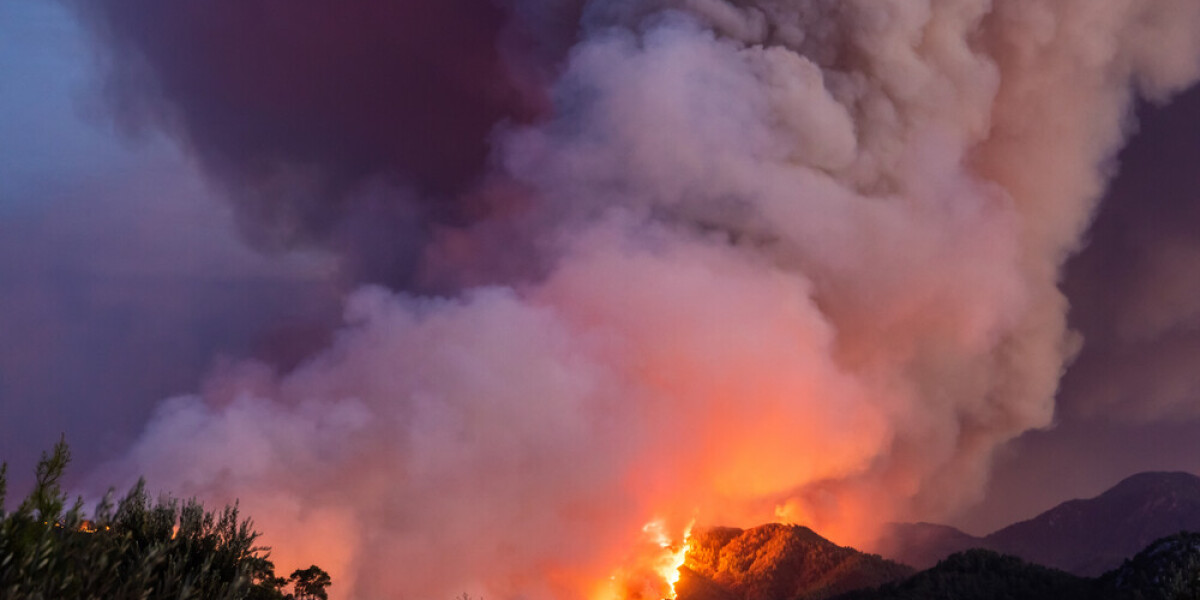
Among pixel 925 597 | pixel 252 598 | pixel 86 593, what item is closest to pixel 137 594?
pixel 86 593

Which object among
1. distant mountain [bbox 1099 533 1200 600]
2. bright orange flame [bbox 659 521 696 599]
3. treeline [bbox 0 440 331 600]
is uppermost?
bright orange flame [bbox 659 521 696 599]

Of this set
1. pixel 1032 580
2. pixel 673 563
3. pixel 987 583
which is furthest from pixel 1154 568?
pixel 673 563

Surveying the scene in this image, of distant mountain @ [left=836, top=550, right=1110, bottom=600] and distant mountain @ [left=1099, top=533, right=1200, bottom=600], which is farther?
distant mountain @ [left=836, top=550, right=1110, bottom=600]

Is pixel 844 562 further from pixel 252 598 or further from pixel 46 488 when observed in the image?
pixel 46 488

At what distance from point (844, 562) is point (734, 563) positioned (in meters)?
22.2

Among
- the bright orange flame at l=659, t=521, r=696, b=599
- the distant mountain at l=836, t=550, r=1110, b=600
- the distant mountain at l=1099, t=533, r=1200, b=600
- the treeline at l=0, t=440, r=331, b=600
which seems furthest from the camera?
the bright orange flame at l=659, t=521, r=696, b=599

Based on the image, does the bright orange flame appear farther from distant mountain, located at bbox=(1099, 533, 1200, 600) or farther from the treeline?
the treeline

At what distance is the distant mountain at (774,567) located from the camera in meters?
126

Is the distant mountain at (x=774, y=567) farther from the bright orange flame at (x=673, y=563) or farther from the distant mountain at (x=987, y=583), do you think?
the distant mountain at (x=987, y=583)

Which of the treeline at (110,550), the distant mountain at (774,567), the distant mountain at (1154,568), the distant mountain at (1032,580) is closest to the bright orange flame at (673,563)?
the distant mountain at (774,567)

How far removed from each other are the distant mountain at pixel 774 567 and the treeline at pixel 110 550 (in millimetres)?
112733

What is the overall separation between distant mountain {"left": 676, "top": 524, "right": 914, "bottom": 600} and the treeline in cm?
11273

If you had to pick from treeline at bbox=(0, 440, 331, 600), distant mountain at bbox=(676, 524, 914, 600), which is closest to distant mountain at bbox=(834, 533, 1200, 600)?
distant mountain at bbox=(676, 524, 914, 600)

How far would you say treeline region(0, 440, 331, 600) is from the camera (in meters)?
17.2
